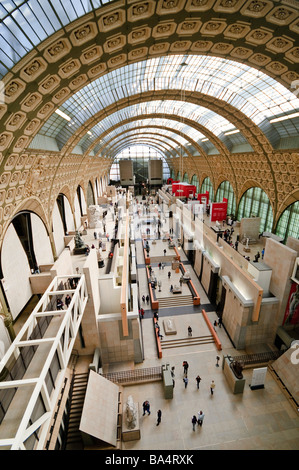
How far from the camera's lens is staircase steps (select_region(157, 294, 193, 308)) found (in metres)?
20.3

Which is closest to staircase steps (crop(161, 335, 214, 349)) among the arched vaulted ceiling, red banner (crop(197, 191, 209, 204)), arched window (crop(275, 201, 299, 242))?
arched window (crop(275, 201, 299, 242))

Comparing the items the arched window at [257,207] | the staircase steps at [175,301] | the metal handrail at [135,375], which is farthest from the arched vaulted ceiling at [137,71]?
the staircase steps at [175,301]

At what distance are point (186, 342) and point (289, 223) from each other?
14.5m

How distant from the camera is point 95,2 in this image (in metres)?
8.90

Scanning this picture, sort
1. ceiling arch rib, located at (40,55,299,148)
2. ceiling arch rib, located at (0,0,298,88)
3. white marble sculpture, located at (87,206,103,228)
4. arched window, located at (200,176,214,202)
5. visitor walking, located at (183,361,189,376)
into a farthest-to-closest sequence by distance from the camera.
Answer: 1. arched window, located at (200,176,214,202)
2. white marble sculpture, located at (87,206,103,228)
3. ceiling arch rib, located at (40,55,299,148)
4. visitor walking, located at (183,361,189,376)
5. ceiling arch rib, located at (0,0,298,88)

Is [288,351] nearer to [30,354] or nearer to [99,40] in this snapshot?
[30,354]

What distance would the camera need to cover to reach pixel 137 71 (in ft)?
65.1

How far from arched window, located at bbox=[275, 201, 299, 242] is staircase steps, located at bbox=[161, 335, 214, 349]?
Answer: 12.3 m

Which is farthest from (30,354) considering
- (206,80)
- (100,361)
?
(206,80)

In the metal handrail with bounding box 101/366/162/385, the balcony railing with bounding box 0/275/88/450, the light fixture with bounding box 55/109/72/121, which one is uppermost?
the light fixture with bounding box 55/109/72/121

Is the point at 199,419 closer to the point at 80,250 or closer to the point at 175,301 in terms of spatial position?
the point at 175,301

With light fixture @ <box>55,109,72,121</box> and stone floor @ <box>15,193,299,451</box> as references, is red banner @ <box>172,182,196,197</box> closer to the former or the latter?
light fixture @ <box>55,109,72,121</box>

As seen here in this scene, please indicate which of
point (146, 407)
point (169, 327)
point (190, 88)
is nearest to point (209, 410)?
point (146, 407)

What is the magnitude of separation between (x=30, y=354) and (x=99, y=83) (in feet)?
62.3
